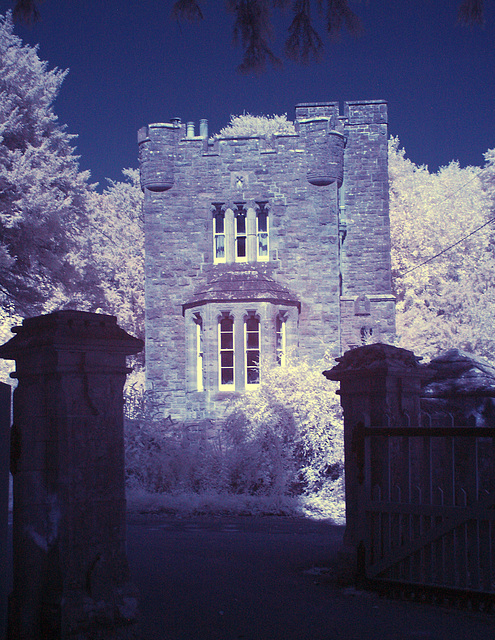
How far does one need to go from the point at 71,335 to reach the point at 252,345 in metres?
14.8

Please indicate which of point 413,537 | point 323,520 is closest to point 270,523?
point 323,520

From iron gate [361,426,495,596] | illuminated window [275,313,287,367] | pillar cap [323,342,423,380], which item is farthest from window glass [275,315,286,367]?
iron gate [361,426,495,596]

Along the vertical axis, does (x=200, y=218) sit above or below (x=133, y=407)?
above

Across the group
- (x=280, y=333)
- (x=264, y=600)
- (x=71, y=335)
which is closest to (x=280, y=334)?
(x=280, y=333)

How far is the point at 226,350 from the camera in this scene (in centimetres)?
1955

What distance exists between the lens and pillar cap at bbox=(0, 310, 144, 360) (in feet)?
15.7

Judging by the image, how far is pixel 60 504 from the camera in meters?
4.72

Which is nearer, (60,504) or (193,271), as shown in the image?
(60,504)

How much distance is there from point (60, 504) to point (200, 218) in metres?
16.2

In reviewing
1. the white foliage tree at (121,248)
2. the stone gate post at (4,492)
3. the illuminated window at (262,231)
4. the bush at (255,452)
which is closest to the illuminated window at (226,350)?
the illuminated window at (262,231)

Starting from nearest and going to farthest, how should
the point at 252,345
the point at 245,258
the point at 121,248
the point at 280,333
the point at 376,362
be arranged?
1. the point at 376,362
2. the point at 252,345
3. the point at 280,333
4. the point at 245,258
5. the point at 121,248

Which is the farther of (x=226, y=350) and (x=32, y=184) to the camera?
(x=32, y=184)

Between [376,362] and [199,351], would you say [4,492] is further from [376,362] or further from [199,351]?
[199,351]

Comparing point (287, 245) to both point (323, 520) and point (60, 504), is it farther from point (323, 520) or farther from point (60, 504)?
point (60, 504)
